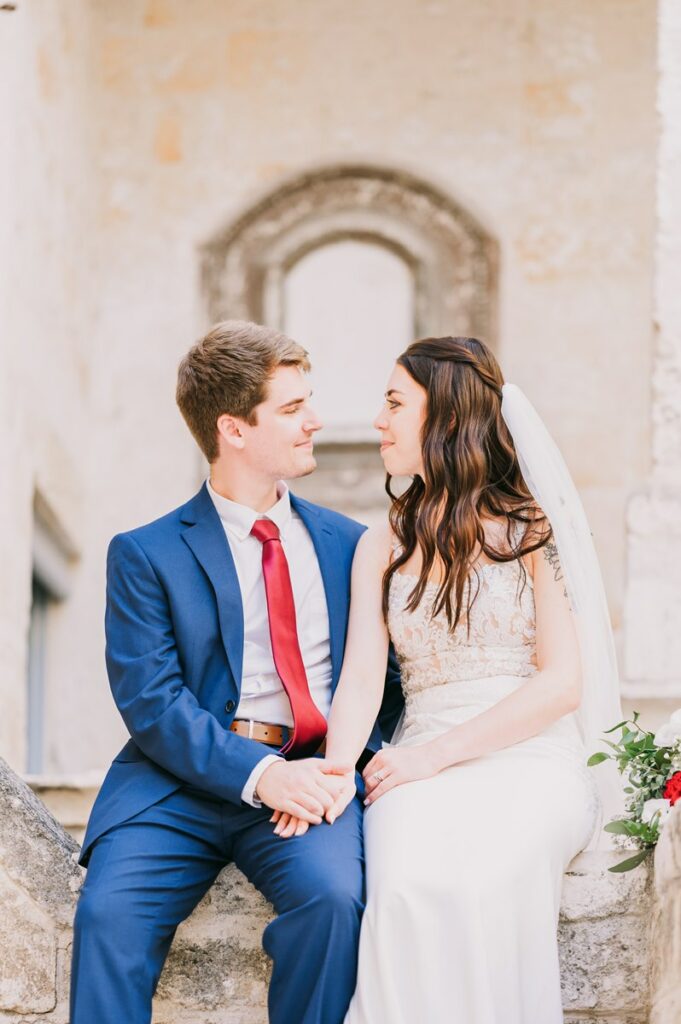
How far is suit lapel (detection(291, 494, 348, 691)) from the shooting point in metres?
3.32

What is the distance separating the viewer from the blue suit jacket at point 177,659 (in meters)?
2.99

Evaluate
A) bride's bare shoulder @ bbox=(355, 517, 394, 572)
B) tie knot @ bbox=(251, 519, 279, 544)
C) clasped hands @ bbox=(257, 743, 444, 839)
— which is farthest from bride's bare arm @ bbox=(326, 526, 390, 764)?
tie knot @ bbox=(251, 519, 279, 544)

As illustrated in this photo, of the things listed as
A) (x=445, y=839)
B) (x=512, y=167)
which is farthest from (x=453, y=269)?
(x=445, y=839)

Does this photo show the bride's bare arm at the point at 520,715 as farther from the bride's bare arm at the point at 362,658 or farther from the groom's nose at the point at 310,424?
the groom's nose at the point at 310,424

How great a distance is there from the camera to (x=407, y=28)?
10.1m

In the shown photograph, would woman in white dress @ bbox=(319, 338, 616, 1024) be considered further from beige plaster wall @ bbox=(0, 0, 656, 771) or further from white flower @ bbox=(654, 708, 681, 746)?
beige plaster wall @ bbox=(0, 0, 656, 771)

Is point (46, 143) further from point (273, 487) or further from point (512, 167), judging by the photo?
point (273, 487)

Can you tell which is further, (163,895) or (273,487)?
(273,487)

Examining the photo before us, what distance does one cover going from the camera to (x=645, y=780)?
3080 mm

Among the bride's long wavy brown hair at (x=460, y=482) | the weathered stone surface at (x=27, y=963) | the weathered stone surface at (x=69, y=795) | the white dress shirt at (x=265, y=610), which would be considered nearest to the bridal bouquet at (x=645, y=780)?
the bride's long wavy brown hair at (x=460, y=482)

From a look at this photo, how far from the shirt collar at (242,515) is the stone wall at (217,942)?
0.81 metres

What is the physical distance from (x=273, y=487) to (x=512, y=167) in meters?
6.95

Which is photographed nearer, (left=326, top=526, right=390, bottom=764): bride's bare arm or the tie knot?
(left=326, top=526, right=390, bottom=764): bride's bare arm

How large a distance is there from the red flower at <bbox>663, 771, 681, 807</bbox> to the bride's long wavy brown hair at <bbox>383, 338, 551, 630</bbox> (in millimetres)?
609
